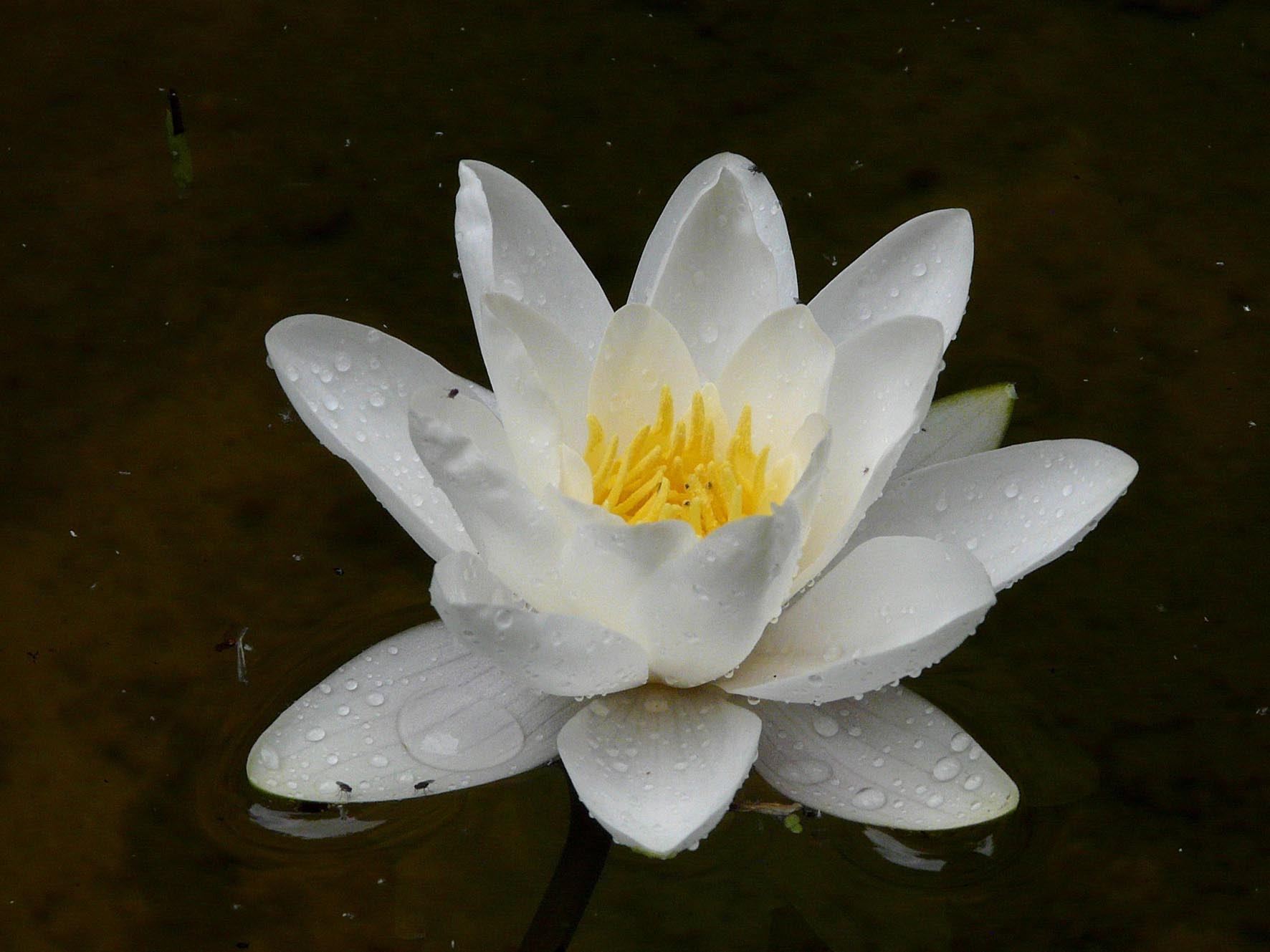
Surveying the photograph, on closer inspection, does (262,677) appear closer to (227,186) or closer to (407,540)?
(407,540)

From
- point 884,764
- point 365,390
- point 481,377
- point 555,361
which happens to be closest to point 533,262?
point 555,361

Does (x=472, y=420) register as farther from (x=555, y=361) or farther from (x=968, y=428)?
(x=968, y=428)

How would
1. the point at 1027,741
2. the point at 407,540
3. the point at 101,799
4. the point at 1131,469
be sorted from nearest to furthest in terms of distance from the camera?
the point at 1131,469, the point at 101,799, the point at 1027,741, the point at 407,540

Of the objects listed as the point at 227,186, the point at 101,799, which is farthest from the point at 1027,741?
the point at 227,186

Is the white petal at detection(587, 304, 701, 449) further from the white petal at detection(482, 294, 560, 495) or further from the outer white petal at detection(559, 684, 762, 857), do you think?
the outer white petal at detection(559, 684, 762, 857)

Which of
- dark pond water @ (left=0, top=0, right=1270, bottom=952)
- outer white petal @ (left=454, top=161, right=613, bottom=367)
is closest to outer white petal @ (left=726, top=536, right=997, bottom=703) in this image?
dark pond water @ (left=0, top=0, right=1270, bottom=952)
